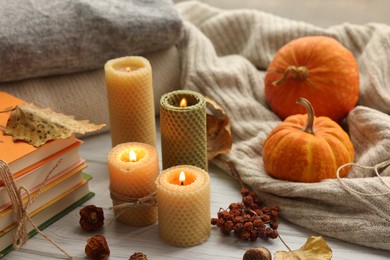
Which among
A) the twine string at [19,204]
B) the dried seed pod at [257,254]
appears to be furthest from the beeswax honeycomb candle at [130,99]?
the dried seed pod at [257,254]

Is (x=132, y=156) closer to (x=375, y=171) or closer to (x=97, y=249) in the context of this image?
(x=97, y=249)

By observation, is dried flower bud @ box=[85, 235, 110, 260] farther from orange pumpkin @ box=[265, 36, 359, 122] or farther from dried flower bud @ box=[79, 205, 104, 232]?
A: orange pumpkin @ box=[265, 36, 359, 122]

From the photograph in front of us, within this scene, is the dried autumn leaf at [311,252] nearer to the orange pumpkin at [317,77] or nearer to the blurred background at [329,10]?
the orange pumpkin at [317,77]

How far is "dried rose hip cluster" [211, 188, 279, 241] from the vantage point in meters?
0.83

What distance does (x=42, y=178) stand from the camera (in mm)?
838

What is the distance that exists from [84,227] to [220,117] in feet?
1.03

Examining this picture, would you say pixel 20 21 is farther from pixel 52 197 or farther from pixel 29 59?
pixel 52 197

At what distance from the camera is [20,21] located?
0.97m

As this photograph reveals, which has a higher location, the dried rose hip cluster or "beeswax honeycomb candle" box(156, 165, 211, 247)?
"beeswax honeycomb candle" box(156, 165, 211, 247)

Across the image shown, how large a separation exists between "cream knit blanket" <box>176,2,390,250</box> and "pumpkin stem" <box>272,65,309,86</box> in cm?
8

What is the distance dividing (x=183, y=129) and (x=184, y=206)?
0.12 m

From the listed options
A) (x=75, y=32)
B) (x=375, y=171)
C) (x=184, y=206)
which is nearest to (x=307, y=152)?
(x=375, y=171)

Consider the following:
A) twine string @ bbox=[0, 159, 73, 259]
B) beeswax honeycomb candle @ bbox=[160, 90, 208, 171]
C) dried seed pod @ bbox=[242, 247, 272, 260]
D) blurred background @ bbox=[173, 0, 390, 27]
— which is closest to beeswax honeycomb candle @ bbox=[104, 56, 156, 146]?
beeswax honeycomb candle @ bbox=[160, 90, 208, 171]

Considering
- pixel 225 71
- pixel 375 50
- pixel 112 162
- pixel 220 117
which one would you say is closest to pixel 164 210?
pixel 112 162
